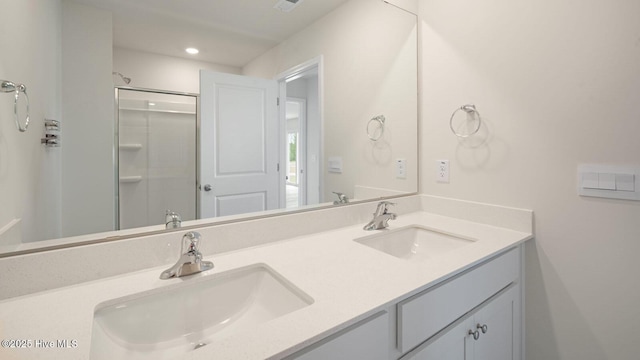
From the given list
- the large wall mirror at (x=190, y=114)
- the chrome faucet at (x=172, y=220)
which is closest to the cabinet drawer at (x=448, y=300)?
the large wall mirror at (x=190, y=114)

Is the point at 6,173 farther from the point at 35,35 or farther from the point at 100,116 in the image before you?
the point at 35,35

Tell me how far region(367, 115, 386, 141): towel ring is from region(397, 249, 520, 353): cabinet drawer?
0.88m

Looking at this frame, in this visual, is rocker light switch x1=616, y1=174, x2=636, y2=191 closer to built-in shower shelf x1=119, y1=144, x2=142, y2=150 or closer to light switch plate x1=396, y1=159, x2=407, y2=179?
light switch plate x1=396, y1=159, x2=407, y2=179

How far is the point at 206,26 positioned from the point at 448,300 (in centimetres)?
129

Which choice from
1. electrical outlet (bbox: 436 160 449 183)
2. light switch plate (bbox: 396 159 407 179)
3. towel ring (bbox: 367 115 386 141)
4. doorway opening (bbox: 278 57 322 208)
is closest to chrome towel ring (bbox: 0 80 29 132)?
doorway opening (bbox: 278 57 322 208)

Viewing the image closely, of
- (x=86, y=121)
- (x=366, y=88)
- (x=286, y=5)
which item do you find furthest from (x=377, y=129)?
(x=86, y=121)

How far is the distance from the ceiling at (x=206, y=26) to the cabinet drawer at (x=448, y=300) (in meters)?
1.06

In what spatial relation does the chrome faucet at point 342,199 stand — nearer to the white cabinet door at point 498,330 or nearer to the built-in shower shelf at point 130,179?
the white cabinet door at point 498,330

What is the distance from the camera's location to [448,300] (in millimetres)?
900

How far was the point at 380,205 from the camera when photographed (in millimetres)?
1429

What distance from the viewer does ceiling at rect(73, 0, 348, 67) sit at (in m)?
0.93

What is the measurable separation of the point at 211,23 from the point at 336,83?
0.67 m

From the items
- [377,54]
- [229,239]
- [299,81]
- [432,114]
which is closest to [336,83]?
[299,81]

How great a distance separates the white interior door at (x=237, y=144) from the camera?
1.08 metres
